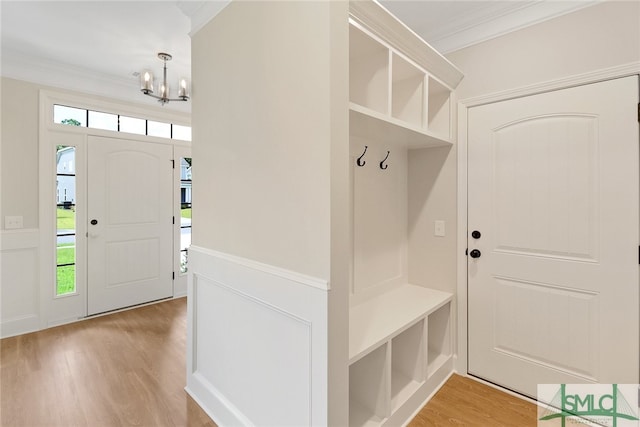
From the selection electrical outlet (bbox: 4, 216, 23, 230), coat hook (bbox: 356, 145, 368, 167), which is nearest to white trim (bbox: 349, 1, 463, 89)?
coat hook (bbox: 356, 145, 368, 167)

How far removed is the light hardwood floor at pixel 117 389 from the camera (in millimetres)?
1814

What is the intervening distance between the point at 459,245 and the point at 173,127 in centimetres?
364

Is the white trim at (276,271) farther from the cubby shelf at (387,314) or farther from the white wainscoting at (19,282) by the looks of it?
the white wainscoting at (19,282)

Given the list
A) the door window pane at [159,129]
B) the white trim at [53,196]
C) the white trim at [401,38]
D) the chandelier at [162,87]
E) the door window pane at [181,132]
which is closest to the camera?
the white trim at [401,38]

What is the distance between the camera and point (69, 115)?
10.5 ft

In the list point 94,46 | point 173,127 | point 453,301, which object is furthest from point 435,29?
point 173,127

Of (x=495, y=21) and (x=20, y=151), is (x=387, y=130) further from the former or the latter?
(x=20, y=151)

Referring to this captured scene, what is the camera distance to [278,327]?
143 centimetres

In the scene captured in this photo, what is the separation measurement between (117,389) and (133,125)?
9.34 ft

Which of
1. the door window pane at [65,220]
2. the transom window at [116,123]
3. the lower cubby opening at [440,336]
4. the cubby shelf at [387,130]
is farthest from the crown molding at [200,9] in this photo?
the lower cubby opening at [440,336]

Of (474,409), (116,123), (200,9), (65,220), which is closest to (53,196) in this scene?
(65,220)

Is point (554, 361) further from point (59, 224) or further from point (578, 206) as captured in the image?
point (59, 224)

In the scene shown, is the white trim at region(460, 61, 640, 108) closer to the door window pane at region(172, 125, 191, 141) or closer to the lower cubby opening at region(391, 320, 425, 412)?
the lower cubby opening at region(391, 320, 425, 412)

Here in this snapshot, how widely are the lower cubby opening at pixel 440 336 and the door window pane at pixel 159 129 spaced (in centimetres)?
366
